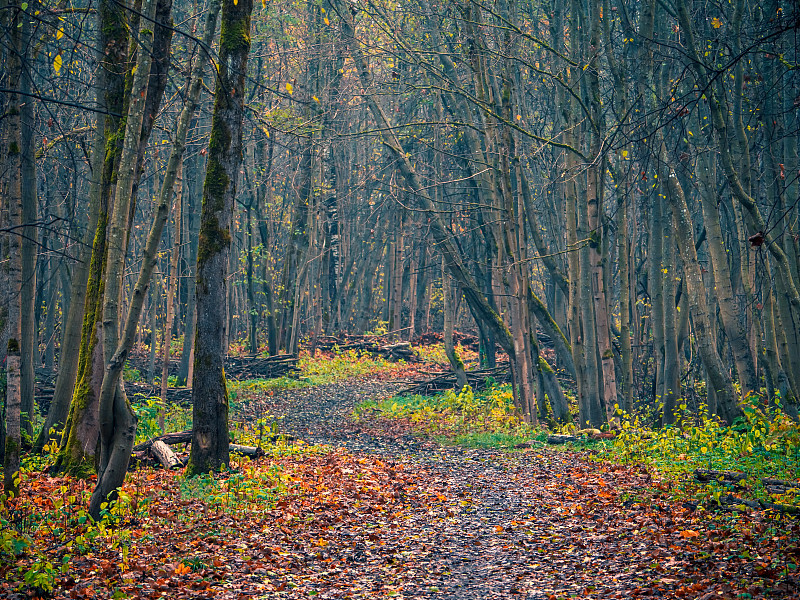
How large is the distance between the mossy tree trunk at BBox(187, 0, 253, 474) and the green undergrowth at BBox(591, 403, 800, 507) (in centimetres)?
597

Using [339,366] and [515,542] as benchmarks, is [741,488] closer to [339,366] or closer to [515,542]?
[515,542]

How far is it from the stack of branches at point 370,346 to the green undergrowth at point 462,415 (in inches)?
376

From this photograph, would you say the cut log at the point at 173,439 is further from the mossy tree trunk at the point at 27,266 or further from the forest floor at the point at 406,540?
the mossy tree trunk at the point at 27,266

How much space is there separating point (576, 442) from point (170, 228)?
20839mm

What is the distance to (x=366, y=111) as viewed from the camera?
3055 centimetres

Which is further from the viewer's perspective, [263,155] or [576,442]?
[263,155]

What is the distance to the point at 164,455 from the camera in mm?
9859

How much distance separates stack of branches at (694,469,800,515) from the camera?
6464 mm

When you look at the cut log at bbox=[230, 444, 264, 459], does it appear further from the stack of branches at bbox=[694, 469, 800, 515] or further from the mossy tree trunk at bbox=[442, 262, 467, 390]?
the mossy tree trunk at bbox=[442, 262, 467, 390]

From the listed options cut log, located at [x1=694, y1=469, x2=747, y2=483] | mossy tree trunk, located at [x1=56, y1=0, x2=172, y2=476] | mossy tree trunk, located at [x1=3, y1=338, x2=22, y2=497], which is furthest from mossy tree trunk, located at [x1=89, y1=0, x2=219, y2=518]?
cut log, located at [x1=694, y1=469, x2=747, y2=483]

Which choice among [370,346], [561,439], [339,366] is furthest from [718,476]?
[370,346]

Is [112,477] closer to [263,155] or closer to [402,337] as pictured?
[263,155]

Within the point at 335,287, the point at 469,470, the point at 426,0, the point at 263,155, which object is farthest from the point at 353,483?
the point at 335,287

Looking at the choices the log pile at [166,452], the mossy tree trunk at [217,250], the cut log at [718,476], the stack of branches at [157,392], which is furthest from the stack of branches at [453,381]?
the cut log at [718,476]
